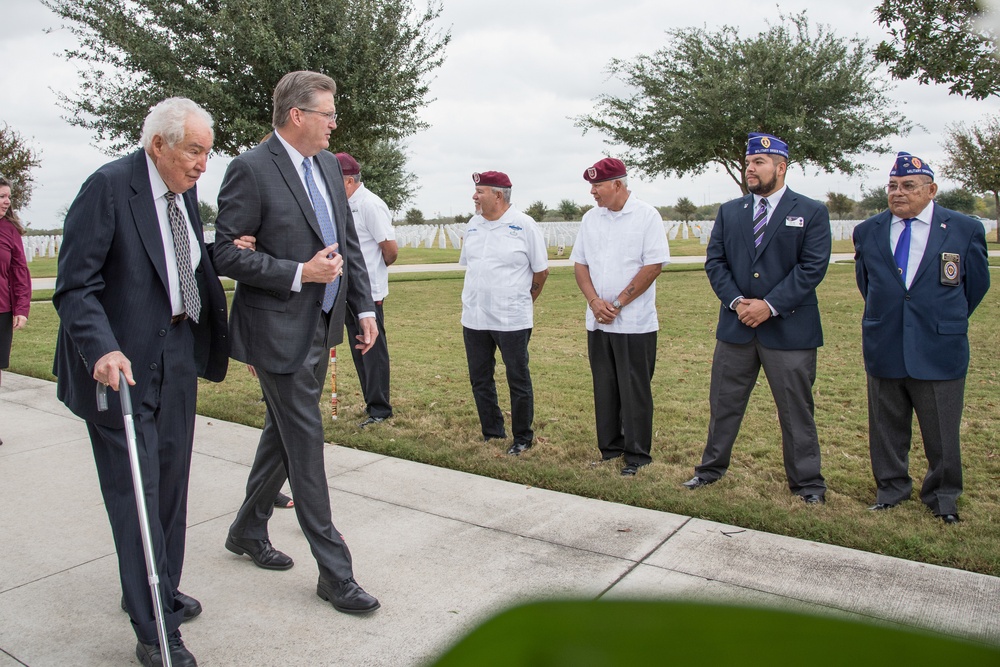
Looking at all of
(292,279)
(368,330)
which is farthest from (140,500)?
(368,330)

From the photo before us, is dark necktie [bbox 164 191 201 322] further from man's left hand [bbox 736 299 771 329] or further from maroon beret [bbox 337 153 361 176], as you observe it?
maroon beret [bbox 337 153 361 176]

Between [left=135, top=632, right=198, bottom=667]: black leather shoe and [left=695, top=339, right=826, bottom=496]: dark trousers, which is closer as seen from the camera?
[left=135, top=632, right=198, bottom=667]: black leather shoe

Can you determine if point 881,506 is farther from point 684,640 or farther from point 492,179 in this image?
point 684,640

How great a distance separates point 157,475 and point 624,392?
336 centimetres

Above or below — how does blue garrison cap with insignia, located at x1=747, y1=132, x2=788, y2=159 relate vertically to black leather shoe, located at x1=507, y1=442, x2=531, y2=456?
above

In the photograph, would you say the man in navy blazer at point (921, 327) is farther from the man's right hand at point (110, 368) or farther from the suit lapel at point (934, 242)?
the man's right hand at point (110, 368)

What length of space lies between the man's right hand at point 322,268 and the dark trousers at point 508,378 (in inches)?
109

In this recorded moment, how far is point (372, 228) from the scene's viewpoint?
7340mm

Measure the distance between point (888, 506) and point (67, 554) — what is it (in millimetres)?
4569

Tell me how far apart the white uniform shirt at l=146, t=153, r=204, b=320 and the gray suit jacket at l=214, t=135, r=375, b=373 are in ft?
0.52

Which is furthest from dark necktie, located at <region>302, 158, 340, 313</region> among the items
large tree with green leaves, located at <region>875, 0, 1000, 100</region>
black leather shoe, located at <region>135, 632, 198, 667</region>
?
large tree with green leaves, located at <region>875, 0, 1000, 100</region>

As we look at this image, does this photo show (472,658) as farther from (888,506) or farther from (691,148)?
(691,148)

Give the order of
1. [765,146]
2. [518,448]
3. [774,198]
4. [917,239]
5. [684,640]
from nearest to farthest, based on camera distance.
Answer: [684,640] < [917,239] < [765,146] < [774,198] < [518,448]

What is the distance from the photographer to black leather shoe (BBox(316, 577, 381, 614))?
12.3 ft
